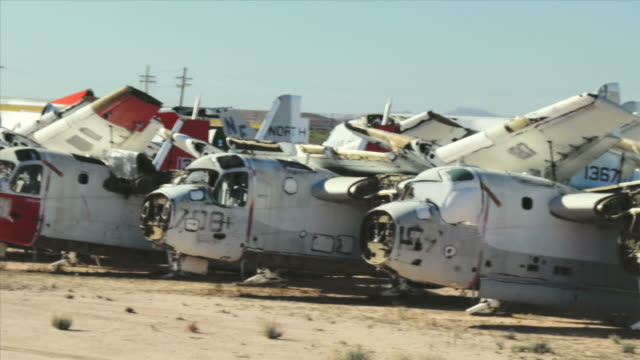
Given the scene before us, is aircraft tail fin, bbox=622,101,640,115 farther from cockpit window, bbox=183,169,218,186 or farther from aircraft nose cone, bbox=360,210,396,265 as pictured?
cockpit window, bbox=183,169,218,186

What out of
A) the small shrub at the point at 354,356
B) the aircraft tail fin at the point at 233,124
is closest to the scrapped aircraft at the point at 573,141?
the small shrub at the point at 354,356

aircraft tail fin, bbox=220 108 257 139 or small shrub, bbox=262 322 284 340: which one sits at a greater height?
aircraft tail fin, bbox=220 108 257 139

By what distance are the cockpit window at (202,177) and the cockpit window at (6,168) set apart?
4.55m

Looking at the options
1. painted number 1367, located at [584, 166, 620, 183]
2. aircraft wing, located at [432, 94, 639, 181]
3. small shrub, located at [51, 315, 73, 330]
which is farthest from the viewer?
painted number 1367, located at [584, 166, 620, 183]

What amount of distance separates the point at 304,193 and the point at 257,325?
650 centimetres

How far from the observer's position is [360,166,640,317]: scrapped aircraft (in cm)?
1803

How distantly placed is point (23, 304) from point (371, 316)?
21.5ft

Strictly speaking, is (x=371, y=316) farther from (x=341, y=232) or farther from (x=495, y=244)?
(x=341, y=232)

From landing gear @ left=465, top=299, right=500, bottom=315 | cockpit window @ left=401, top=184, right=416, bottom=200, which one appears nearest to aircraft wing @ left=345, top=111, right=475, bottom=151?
cockpit window @ left=401, top=184, right=416, bottom=200

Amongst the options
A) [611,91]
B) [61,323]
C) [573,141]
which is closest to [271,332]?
[61,323]

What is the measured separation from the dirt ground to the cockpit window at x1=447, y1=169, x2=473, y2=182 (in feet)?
9.02

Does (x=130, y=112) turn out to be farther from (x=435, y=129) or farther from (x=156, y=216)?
(x=435, y=129)

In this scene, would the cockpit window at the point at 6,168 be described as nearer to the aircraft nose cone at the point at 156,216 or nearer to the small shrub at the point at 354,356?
the aircraft nose cone at the point at 156,216

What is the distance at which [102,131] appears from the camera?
27.8m
